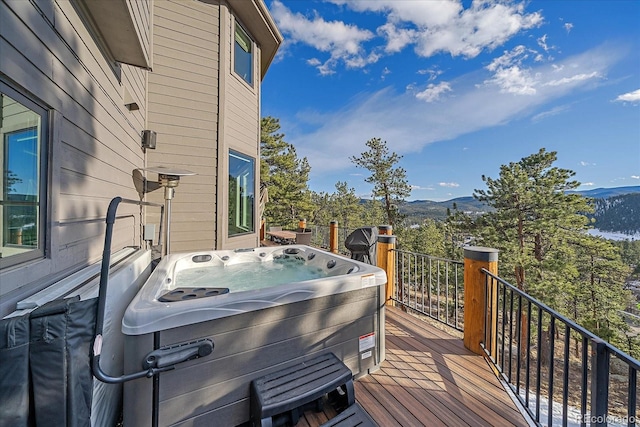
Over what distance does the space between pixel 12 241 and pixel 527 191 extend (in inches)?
557

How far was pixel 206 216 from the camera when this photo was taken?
399 cm

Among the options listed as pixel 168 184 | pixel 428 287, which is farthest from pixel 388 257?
pixel 168 184

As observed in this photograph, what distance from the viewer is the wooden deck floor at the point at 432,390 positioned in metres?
1.66

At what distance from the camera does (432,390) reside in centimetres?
192

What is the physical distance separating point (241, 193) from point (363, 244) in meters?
2.41

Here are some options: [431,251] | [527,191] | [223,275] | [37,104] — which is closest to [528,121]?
[527,191]

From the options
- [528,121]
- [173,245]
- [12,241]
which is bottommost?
[173,245]

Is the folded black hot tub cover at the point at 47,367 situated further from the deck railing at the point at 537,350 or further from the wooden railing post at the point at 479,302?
the wooden railing post at the point at 479,302

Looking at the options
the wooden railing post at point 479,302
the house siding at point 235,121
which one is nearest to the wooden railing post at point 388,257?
the wooden railing post at point 479,302

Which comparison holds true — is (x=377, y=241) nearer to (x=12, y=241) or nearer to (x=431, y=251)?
(x=12, y=241)

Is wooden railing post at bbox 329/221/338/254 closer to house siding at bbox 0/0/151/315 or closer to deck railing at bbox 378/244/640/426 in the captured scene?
deck railing at bbox 378/244/640/426

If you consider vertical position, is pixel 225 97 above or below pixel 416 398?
above

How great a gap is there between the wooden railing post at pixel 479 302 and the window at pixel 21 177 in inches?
122

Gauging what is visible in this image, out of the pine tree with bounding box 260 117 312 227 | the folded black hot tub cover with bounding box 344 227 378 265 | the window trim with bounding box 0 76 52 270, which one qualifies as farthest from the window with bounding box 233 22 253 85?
the pine tree with bounding box 260 117 312 227
